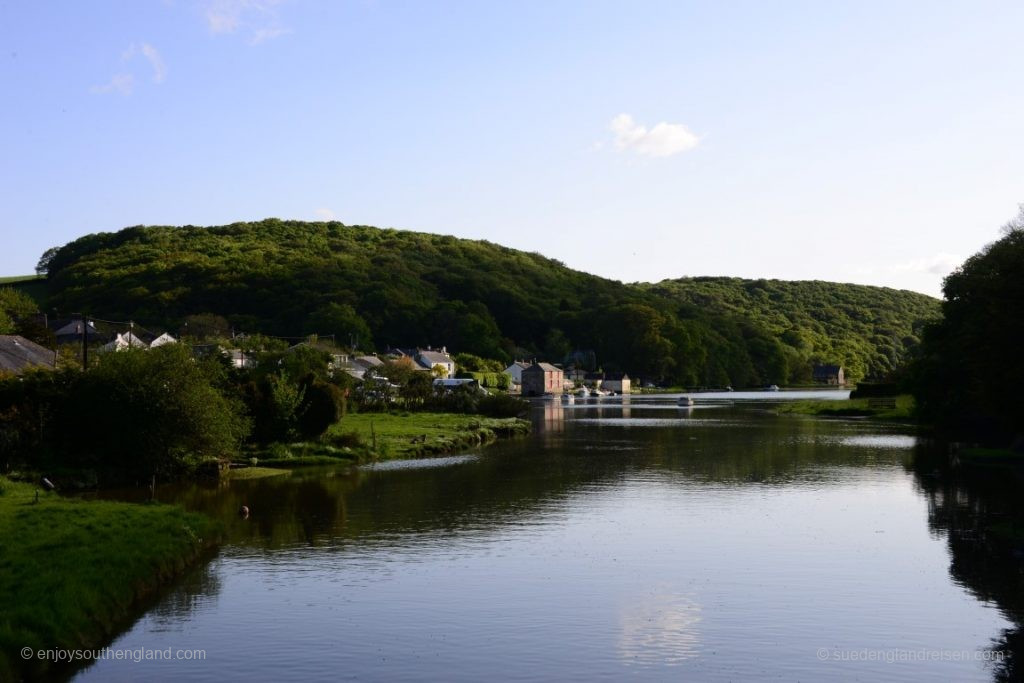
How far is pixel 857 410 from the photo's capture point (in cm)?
10756

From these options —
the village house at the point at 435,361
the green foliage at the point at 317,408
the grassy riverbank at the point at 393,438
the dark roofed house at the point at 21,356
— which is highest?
the village house at the point at 435,361

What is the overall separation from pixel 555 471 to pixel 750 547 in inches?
901

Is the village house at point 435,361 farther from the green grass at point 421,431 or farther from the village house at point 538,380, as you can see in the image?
the green grass at point 421,431

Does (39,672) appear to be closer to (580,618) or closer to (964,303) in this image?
(580,618)

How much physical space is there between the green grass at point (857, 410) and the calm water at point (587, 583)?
55.7 metres

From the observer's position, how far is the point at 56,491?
123 feet

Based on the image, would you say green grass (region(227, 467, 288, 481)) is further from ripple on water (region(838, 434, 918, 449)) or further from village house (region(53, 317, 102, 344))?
village house (region(53, 317, 102, 344))

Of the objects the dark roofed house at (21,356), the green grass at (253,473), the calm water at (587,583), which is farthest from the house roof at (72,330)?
the calm water at (587,583)

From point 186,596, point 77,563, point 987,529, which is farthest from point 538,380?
point 77,563

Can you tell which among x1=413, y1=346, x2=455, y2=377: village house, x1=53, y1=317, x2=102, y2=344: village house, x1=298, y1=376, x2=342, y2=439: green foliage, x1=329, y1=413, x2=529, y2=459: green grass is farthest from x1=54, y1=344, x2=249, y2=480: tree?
x1=413, y1=346, x2=455, y2=377: village house

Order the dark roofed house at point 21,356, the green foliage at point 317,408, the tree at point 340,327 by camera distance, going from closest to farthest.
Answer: the dark roofed house at point 21,356
the green foliage at point 317,408
the tree at point 340,327

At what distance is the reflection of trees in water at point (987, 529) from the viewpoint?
860 inches

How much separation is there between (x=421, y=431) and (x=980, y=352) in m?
37.5

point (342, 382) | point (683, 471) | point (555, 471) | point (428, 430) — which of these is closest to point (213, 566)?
point (555, 471)
